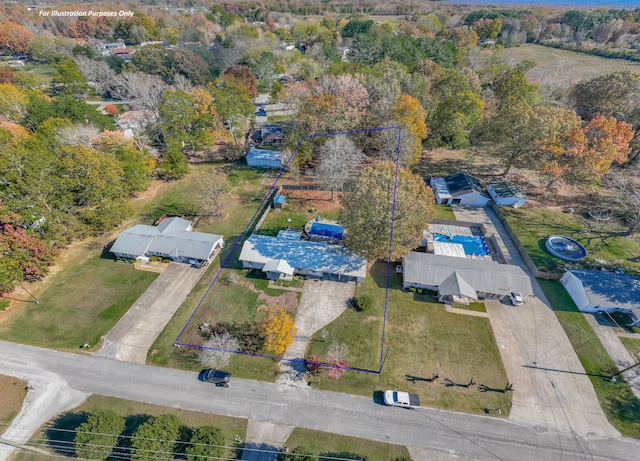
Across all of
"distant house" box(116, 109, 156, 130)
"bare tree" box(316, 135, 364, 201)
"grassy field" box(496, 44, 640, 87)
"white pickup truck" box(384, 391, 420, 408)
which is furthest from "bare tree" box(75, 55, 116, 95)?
Result: "grassy field" box(496, 44, 640, 87)

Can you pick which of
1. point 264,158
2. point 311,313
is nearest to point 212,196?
point 264,158

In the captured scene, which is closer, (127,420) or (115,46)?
(127,420)

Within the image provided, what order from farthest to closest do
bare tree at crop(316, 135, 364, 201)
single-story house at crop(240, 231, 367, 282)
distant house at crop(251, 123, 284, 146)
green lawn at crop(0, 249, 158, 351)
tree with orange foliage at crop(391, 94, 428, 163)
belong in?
1. distant house at crop(251, 123, 284, 146)
2. tree with orange foliage at crop(391, 94, 428, 163)
3. bare tree at crop(316, 135, 364, 201)
4. single-story house at crop(240, 231, 367, 282)
5. green lawn at crop(0, 249, 158, 351)

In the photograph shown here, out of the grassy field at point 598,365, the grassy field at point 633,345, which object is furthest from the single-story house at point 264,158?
the grassy field at point 633,345

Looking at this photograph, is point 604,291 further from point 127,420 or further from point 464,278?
point 127,420

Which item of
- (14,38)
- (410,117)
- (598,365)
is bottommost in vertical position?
(598,365)

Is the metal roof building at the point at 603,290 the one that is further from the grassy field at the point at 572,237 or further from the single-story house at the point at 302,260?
the single-story house at the point at 302,260

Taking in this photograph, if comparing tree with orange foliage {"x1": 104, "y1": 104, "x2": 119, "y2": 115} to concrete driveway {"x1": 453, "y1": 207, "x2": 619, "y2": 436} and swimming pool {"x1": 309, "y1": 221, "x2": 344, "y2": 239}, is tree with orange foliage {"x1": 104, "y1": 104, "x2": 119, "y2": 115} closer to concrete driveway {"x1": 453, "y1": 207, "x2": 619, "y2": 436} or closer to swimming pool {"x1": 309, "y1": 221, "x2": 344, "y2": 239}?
swimming pool {"x1": 309, "y1": 221, "x2": 344, "y2": 239}
